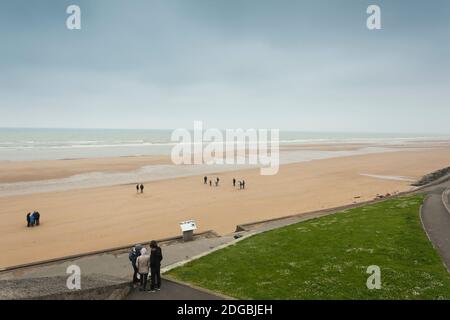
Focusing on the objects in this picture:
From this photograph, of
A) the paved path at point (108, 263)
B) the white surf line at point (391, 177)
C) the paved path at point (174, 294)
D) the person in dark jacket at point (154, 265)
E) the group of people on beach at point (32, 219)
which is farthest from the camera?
the white surf line at point (391, 177)

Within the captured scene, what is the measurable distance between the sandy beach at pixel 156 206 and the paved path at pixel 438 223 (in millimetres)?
8947

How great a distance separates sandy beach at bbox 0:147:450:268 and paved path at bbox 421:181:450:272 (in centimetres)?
895

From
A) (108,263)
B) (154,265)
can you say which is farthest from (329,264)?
(108,263)

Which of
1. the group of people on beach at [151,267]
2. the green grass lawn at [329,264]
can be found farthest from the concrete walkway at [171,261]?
the green grass lawn at [329,264]

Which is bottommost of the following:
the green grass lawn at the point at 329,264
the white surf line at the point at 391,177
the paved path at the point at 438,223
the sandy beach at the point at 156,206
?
the sandy beach at the point at 156,206

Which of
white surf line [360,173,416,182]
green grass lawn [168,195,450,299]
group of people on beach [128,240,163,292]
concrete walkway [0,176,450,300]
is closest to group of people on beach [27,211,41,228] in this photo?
concrete walkway [0,176,450,300]

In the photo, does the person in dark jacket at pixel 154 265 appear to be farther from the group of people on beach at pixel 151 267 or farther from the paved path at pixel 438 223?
the paved path at pixel 438 223

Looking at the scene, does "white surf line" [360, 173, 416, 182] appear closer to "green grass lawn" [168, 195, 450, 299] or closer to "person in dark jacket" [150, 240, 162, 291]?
"green grass lawn" [168, 195, 450, 299]

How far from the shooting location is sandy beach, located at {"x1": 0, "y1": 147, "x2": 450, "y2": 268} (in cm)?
2141

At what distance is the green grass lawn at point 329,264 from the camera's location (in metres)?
10.4

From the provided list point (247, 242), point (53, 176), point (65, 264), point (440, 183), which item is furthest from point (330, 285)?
point (53, 176)

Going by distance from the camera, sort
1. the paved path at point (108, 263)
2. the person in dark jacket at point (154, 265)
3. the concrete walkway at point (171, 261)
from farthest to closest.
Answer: the paved path at point (108, 263) < the person in dark jacket at point (154, 265) < the concrete walkway at point (171, 261)
